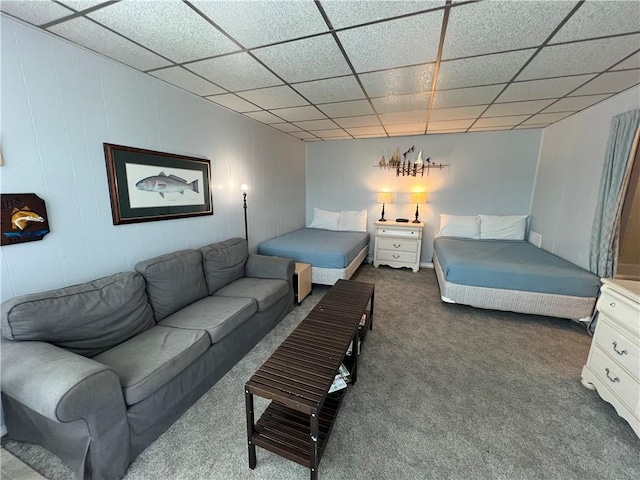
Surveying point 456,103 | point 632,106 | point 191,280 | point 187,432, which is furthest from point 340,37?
point 632,106

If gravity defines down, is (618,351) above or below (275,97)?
below

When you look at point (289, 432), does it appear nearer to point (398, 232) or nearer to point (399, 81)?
point (399, 81)

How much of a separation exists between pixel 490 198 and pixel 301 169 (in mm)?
3468

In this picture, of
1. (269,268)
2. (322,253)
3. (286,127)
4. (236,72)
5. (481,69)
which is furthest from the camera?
(286,127)

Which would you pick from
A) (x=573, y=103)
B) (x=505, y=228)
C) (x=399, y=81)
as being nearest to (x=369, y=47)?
(x=399, y=81)

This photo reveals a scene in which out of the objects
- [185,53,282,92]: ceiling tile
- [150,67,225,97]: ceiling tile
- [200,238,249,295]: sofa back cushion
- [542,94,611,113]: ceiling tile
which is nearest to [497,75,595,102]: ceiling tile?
[542,94,611,113]: ceiling tile

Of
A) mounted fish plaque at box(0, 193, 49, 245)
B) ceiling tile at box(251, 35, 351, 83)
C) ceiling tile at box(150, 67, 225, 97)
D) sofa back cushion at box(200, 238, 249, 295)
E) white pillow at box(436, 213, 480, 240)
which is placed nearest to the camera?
mounted fish plaque at box(0, 193, 49, 245)

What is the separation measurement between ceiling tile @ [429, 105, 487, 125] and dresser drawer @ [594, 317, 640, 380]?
2.43 m

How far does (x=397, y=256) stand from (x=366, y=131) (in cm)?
221

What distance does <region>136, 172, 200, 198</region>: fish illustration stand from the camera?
86.1 inches

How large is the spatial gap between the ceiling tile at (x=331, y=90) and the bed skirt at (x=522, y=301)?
2.36 meters

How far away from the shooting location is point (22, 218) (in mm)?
1492

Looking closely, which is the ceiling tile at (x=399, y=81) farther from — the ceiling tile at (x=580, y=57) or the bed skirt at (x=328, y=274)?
the bed skirt at (x=328, y=274)

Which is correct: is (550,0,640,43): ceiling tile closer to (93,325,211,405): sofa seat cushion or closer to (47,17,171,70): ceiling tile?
(47,17,171,70): ceiling tile
